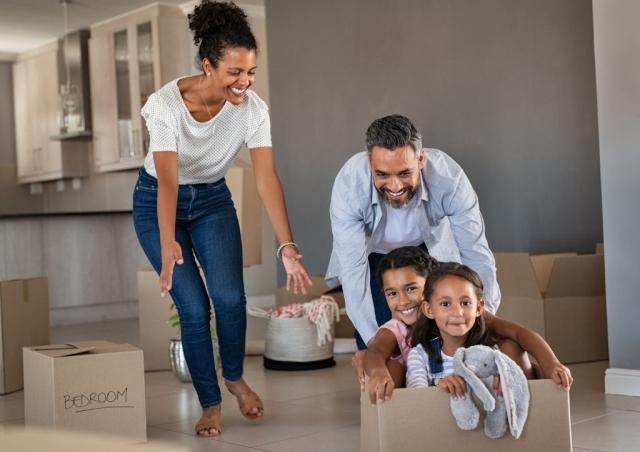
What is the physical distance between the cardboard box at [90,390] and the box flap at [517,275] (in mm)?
1735

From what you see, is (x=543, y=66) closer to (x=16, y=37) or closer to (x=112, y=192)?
(x=112, y=192)

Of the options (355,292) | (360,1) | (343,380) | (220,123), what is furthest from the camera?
(360,1)

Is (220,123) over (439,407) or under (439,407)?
over

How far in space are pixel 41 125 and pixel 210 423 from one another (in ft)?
20.8

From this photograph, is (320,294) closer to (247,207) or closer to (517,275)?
(247,207)

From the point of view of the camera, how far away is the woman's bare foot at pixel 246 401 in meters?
2.80

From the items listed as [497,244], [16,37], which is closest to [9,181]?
[16,37]

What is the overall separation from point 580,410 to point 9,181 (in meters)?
7.31

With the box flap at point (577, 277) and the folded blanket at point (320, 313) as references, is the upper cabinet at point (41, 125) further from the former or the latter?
the box flap at point (577, 277)

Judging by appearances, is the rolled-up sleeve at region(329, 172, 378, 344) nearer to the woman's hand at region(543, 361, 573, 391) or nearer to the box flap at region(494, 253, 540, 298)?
the woman's hand at region(543, 361, 573, 391)

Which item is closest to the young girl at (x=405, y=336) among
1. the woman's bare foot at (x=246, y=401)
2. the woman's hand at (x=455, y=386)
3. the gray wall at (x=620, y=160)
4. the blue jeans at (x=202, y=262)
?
the woman's hand at (x=455, y=386)

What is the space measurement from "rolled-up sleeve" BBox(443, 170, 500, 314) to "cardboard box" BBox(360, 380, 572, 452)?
1.71ft

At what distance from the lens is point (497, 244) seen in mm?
4281

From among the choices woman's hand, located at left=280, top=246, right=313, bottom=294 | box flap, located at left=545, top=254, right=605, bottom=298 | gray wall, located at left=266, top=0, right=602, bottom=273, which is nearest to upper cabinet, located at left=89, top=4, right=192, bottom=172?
gray wall, located at left=266, top=0, right=602, bottom=273
